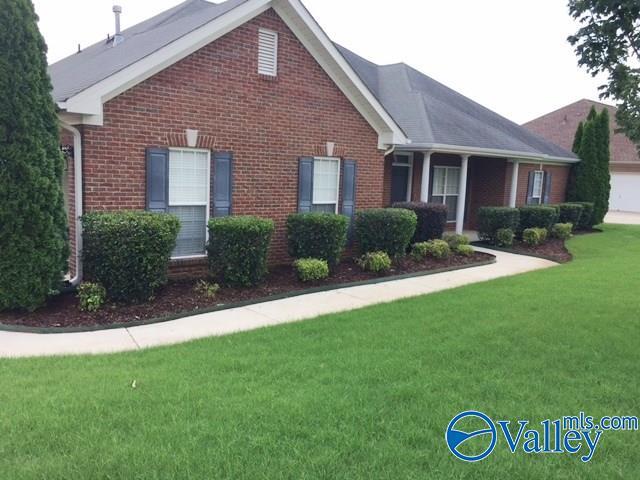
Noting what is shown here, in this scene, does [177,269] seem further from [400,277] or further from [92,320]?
[400,277]

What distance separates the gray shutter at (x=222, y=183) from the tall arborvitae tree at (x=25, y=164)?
268 centimetres

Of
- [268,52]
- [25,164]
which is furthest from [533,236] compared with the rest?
[25,164]

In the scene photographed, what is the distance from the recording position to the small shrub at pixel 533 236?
15.0 meters

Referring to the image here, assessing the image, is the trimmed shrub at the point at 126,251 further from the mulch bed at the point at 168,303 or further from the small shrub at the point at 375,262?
the small shrub at the point at 375,262

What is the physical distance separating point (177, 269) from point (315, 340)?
12.3 feet

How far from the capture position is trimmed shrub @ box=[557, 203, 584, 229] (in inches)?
739

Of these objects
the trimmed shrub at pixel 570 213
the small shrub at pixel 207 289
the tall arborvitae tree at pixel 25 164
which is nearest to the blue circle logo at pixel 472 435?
the small shrub at pixel 207 289

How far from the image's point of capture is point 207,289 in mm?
8133

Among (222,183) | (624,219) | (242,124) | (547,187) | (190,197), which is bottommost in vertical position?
(624,219)

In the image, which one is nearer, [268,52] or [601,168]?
[268,52]

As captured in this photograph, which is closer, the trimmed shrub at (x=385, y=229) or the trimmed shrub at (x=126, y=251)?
the trimmed shrub at (x=126, y=251)

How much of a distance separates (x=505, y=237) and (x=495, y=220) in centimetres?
54

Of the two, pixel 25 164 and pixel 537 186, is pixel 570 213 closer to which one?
pixel 537 186

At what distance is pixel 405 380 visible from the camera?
4.69 meters
